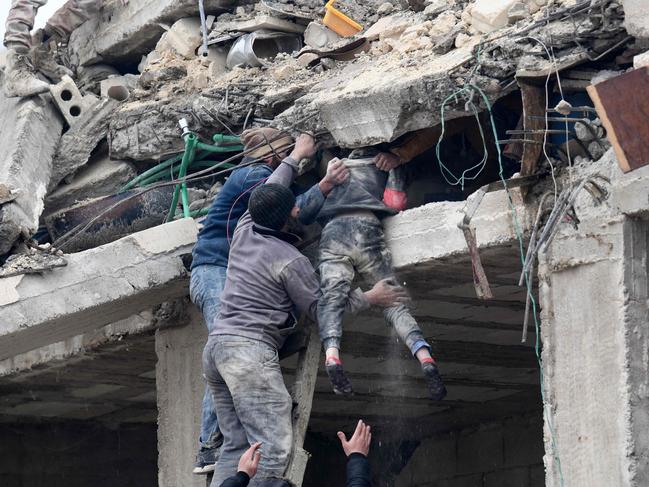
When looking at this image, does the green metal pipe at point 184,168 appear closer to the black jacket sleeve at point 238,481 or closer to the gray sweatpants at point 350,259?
the gray sweatpants at point 350,259

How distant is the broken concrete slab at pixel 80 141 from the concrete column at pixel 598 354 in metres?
4.18

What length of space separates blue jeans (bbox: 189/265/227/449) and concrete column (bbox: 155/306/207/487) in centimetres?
73

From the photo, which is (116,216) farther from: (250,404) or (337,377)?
(337,377)

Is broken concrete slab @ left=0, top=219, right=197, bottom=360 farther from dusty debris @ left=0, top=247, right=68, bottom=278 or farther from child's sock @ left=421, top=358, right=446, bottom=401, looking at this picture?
child's sock @ left=421, top=358, right=446, bottom=401

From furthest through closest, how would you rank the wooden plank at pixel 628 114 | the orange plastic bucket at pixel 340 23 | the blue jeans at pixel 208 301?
the orange plastic bucket at pixel 340 23
the blue jeans at pixel 208 301
the wooden plank at pixel 628 114

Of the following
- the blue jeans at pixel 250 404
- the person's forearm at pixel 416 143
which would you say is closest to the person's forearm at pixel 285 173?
the person's forearm at pixel 416 143

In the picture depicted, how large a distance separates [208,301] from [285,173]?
85 centimetres

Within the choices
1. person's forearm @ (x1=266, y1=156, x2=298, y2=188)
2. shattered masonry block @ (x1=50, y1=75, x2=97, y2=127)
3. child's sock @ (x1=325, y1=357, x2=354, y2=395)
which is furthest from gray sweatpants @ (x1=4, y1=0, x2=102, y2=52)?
child's sock @ (x1=325, y1=357, x2=354, y2=395)

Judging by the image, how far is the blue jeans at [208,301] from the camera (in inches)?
352

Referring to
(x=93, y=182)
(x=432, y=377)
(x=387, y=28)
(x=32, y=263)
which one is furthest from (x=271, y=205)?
(x=93, y=182)

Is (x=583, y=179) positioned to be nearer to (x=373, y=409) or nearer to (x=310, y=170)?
(x=310, y=170)

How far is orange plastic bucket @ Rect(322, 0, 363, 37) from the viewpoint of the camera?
10273 mm

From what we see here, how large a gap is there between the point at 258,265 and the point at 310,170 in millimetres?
1124

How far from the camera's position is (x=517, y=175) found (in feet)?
26.5
